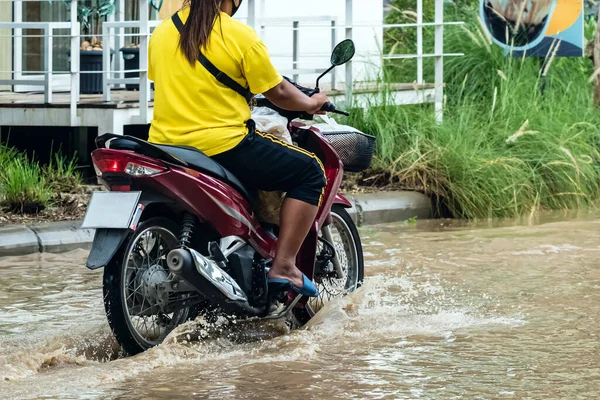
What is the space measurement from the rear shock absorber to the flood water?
436 millimetres

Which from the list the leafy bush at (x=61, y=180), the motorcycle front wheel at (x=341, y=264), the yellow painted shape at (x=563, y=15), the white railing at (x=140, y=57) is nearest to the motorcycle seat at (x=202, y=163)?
the motorcycle front wheel at (x=341, y=264)

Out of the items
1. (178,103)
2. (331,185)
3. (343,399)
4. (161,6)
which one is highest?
(161,6)

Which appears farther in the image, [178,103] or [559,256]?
[559,256]

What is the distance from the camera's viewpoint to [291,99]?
218 inches

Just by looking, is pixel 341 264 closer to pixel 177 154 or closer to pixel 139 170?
pixel 177 154

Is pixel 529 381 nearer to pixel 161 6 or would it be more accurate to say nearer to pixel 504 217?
pixel 504 217

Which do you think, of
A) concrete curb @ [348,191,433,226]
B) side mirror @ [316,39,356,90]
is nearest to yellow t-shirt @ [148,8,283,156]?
side mirror @ [316,39,356,90]

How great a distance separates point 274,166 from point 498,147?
255 inches

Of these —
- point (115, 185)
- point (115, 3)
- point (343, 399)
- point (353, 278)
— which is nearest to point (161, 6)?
point (115, 3)

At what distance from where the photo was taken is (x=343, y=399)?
4.58 metres

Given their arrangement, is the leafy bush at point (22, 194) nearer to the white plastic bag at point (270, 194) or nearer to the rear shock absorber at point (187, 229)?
the white plastic bag at point (270, 194)

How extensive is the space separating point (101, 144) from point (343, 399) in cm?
173

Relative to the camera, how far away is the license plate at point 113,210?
5016 millimetres

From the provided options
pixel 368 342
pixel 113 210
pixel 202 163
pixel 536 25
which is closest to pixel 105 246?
pixel 113 210
